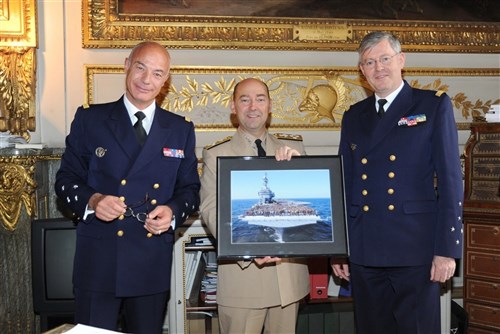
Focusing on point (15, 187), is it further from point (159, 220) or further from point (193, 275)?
point (159, 220)

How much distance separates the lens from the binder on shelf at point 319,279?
3.99 metres

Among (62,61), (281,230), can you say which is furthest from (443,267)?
(62,61)

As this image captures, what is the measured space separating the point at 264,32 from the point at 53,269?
211 cm

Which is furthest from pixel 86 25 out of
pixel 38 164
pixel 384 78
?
pixel 384 78

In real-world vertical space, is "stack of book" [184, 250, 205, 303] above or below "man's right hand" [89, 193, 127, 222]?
below

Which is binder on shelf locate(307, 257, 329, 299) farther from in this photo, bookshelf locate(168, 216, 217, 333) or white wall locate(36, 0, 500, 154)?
white wall locate(36, 0, 500, 154)

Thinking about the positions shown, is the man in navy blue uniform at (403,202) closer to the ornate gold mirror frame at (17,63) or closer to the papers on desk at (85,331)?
the papers on desk at (85,331)

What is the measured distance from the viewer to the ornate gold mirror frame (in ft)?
12.7

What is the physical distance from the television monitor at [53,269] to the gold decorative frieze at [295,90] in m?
1.02

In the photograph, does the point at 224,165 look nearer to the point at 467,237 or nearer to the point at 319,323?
the point at 319,323

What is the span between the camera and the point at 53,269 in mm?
3441

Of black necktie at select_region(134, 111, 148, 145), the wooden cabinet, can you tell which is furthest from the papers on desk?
the wooden cabinet

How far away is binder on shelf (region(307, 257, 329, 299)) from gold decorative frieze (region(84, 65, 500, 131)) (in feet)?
3.20

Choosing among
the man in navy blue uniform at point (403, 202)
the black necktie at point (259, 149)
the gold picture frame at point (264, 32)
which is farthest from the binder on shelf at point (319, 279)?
the gold picture frame at point (264, 32)
